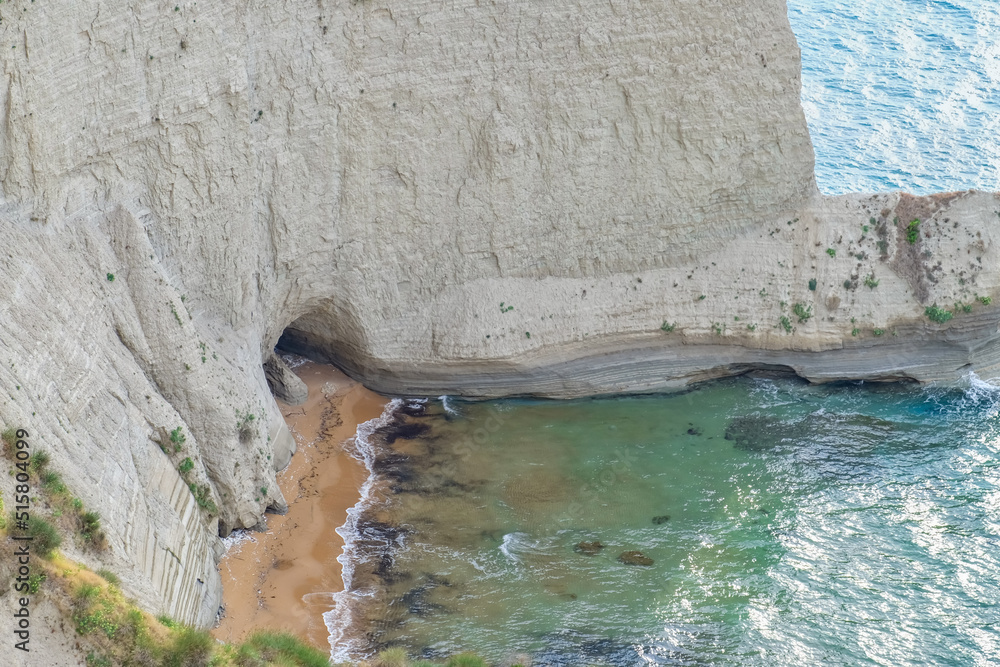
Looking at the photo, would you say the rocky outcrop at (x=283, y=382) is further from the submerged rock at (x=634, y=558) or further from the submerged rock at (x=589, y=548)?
the submerged rock at (x=634, y=558)

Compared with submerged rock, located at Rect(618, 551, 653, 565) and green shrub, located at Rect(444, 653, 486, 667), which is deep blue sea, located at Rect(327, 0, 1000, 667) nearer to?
submerged rock, located at Rect(618, 551, 653, 565)

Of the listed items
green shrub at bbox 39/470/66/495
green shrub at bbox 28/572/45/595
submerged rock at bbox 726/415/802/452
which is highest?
submerged rock at bbox 726/415/802/452

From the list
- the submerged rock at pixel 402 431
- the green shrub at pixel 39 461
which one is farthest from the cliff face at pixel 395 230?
the submerged rock at pixel 402 431

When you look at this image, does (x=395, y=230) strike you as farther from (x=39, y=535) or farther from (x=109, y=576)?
(x=39, y=535)

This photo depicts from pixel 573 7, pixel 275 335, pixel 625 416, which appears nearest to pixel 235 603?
pixel 275 335

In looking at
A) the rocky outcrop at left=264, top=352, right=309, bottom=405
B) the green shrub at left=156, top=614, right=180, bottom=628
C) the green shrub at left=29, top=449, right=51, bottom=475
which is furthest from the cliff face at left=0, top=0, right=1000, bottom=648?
the rocky outcrop at left=264, top=352, right=309, bottom=405

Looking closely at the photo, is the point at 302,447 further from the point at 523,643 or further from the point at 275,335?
the point at 523,643
